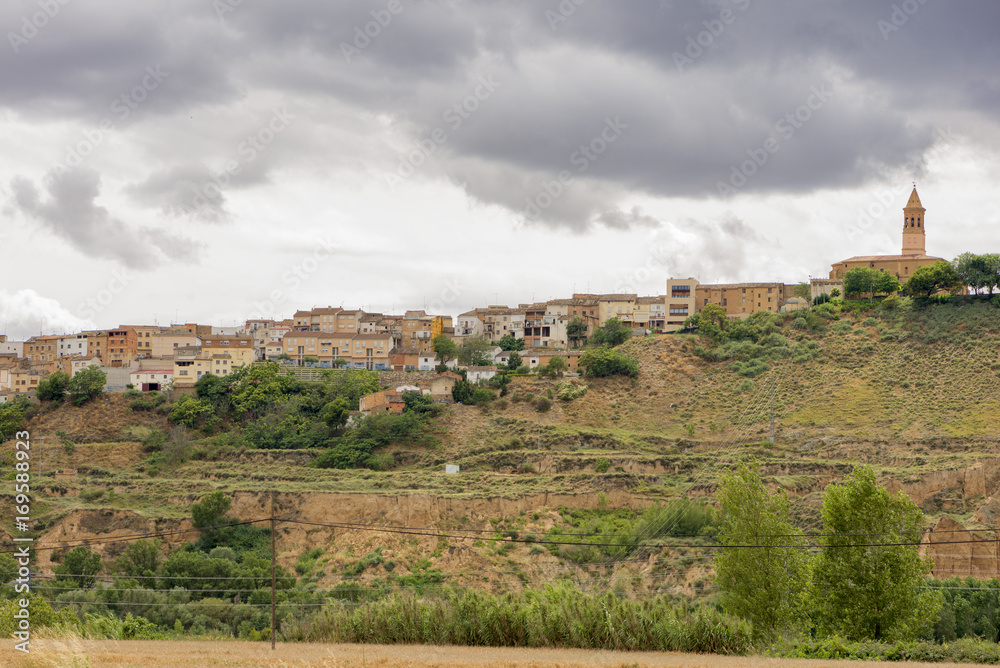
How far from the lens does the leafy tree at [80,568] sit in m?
33.3

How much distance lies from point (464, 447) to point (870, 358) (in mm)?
25560

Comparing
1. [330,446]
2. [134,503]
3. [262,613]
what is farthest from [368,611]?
[330,446]

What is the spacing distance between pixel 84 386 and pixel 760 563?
46.8 meters

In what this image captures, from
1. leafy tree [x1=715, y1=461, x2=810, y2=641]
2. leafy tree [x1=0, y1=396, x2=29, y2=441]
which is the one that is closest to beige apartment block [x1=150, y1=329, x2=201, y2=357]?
leafy tree [x1=0, y1=396, x2=29, y2=441]

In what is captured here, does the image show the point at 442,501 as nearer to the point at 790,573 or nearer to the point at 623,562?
the point at 623,562

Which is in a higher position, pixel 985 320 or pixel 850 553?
pixel 985 320

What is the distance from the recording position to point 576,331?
67.9 meters

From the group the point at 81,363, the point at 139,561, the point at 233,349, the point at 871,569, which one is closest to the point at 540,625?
the point at 871,569

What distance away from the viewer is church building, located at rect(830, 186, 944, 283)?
221ft

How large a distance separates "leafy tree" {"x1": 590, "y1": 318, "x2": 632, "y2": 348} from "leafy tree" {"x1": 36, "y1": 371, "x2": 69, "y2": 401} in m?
35.0

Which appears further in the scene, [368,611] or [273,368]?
[273,368]

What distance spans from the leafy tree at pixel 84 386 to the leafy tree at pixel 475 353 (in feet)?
76.2

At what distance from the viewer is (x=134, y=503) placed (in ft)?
140

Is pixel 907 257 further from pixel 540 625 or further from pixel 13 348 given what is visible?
pixel 13 348
